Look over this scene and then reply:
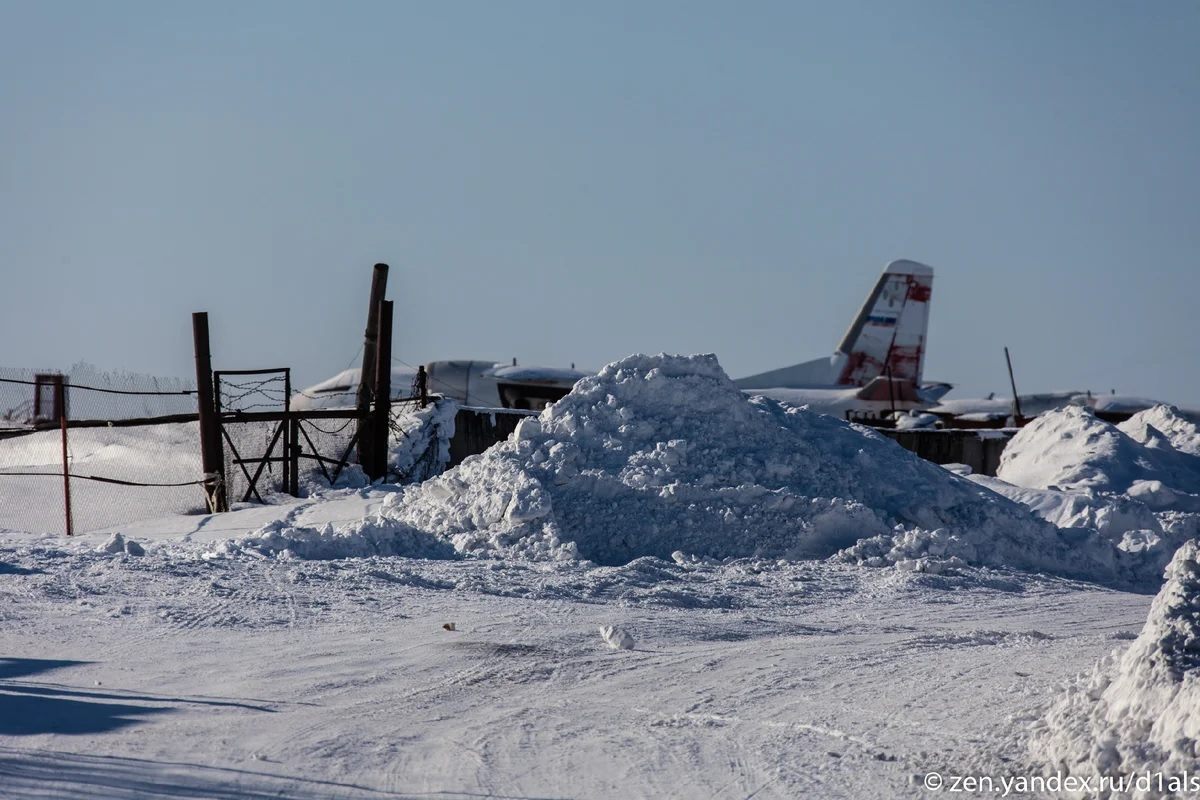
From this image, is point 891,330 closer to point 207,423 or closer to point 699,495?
point 207,423

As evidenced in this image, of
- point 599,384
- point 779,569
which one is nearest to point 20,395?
point 599,384

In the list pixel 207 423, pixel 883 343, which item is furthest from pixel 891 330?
pixel 207 423

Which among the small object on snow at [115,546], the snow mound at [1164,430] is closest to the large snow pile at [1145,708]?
the small object on snow at [115,546]

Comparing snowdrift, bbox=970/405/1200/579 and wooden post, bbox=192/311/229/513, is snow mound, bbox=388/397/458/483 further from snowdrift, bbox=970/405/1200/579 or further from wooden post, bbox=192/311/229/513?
snowdrift, bbox=970/405/1200/579

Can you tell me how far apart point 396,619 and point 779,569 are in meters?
4.20

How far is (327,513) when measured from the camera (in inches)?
569

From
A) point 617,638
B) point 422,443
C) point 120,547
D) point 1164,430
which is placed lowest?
point 617,638

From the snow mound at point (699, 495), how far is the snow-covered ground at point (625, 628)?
0.03 metres

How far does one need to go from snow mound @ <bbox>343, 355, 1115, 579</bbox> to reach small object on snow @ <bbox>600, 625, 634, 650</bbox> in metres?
3.58

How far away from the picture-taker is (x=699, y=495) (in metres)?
12.6

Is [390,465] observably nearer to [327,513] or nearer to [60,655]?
[327,513]

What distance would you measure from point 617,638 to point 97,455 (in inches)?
541

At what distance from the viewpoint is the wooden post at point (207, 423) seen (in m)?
16.2

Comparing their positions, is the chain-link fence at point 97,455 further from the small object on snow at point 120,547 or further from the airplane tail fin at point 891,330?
the airplane tail fin at point 891,330
